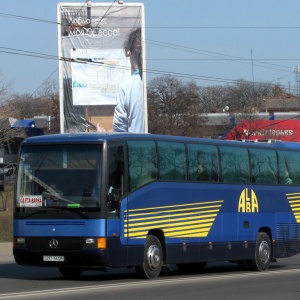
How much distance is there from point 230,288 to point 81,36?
25738 millimetres

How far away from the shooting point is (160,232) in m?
19.5

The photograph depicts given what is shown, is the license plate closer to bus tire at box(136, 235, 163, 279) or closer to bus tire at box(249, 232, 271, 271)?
bus tire at box(136, 235, 163, 279)

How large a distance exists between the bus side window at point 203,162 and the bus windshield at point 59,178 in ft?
10.9

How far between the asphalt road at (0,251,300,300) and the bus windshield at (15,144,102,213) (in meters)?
1.65

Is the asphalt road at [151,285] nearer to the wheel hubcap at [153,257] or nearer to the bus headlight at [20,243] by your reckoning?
the wheel hubcap at [153,257]

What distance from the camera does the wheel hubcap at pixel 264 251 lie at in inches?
914

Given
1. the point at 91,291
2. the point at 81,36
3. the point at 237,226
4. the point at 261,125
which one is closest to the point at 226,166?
the point at 237,226

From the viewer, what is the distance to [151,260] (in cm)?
1908

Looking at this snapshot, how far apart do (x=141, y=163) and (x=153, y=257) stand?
2.05 metres

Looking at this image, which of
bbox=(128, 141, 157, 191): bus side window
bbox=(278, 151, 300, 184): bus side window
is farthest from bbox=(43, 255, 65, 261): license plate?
bbox=(278, 151, 300, 184): bus side window

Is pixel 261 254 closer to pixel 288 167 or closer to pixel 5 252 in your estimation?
pixel 288 167

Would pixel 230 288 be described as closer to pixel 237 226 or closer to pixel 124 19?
pixel 237 226

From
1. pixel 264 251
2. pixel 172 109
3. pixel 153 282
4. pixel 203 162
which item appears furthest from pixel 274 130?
pixel 153 282

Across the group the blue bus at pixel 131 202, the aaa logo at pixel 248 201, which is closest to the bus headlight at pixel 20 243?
the blue bus at pixel 131 202
